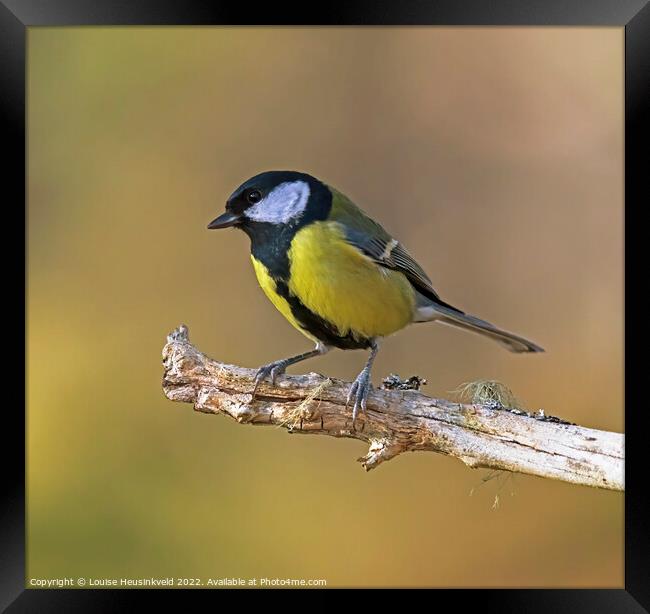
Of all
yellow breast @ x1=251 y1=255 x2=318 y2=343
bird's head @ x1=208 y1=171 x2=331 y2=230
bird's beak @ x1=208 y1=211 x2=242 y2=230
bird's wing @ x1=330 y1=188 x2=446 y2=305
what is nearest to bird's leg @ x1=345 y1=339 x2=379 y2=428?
yellow breast @ x1=251 y1=255 x2=318 y2=343

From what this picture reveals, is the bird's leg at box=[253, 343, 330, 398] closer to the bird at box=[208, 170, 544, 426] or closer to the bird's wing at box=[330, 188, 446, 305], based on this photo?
the bird at box=[208, 170, 544, 426]

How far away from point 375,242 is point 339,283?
30cm

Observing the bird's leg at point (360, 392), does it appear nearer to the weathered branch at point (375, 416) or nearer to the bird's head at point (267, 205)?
the weathered branch at point (375, 416)

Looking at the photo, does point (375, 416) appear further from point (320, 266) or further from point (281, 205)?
point (281, 205)

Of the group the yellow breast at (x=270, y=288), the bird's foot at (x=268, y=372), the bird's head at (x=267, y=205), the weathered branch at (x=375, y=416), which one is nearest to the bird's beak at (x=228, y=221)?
the bird's head at (x=267, y=205)

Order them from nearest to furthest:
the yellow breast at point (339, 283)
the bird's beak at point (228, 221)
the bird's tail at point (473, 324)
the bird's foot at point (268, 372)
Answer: the bird's foot at point (268, 372), the yellow breast at point (339, 283), the bird's beak at point (228, 221), the bird's tail at point (473, 324)

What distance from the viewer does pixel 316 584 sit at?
2615 mm

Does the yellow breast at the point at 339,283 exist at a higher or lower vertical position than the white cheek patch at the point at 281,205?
lower

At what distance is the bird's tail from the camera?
2.99 meters

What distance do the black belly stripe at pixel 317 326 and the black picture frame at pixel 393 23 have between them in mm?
844

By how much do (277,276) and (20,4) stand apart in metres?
1.16

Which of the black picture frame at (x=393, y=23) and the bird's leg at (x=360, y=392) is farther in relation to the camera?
the bird's leg at (x=360, y=392)

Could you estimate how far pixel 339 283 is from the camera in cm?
261

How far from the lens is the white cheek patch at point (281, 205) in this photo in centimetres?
268
